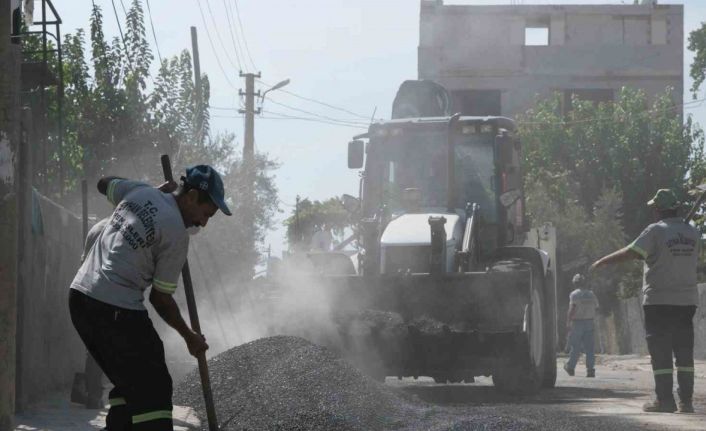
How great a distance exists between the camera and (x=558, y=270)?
67.1ft

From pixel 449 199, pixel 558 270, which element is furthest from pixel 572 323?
pixel 449 199

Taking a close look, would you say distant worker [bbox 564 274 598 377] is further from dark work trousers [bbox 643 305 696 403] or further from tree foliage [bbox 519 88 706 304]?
tree foliage [bbox 519 88 706 304]

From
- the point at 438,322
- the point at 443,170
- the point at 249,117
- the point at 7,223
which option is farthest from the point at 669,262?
the point at 249,117

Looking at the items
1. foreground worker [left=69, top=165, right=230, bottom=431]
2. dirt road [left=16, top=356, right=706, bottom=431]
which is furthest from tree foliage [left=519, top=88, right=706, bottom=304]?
foreground worker [left=69, top=165, right=230, bottom=431]

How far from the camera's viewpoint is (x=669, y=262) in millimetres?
10820

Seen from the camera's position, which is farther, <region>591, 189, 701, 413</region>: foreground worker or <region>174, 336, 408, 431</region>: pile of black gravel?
<region>591, 189, 701, 413</region>: foreground worker

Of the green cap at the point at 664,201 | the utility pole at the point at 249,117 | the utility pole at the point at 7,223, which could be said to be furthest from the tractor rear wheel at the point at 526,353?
the utility pole at the point at 249,117

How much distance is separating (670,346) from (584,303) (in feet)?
31.6

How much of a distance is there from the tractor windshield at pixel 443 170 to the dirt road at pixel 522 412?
2.17m

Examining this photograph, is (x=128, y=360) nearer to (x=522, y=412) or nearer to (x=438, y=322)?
(x=522, y=412)

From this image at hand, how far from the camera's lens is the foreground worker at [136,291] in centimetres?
599

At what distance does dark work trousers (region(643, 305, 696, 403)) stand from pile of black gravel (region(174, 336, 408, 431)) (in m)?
2.29

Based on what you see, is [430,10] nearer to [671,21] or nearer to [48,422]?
[671,21]

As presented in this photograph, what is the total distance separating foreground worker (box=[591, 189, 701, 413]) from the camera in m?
10.6
